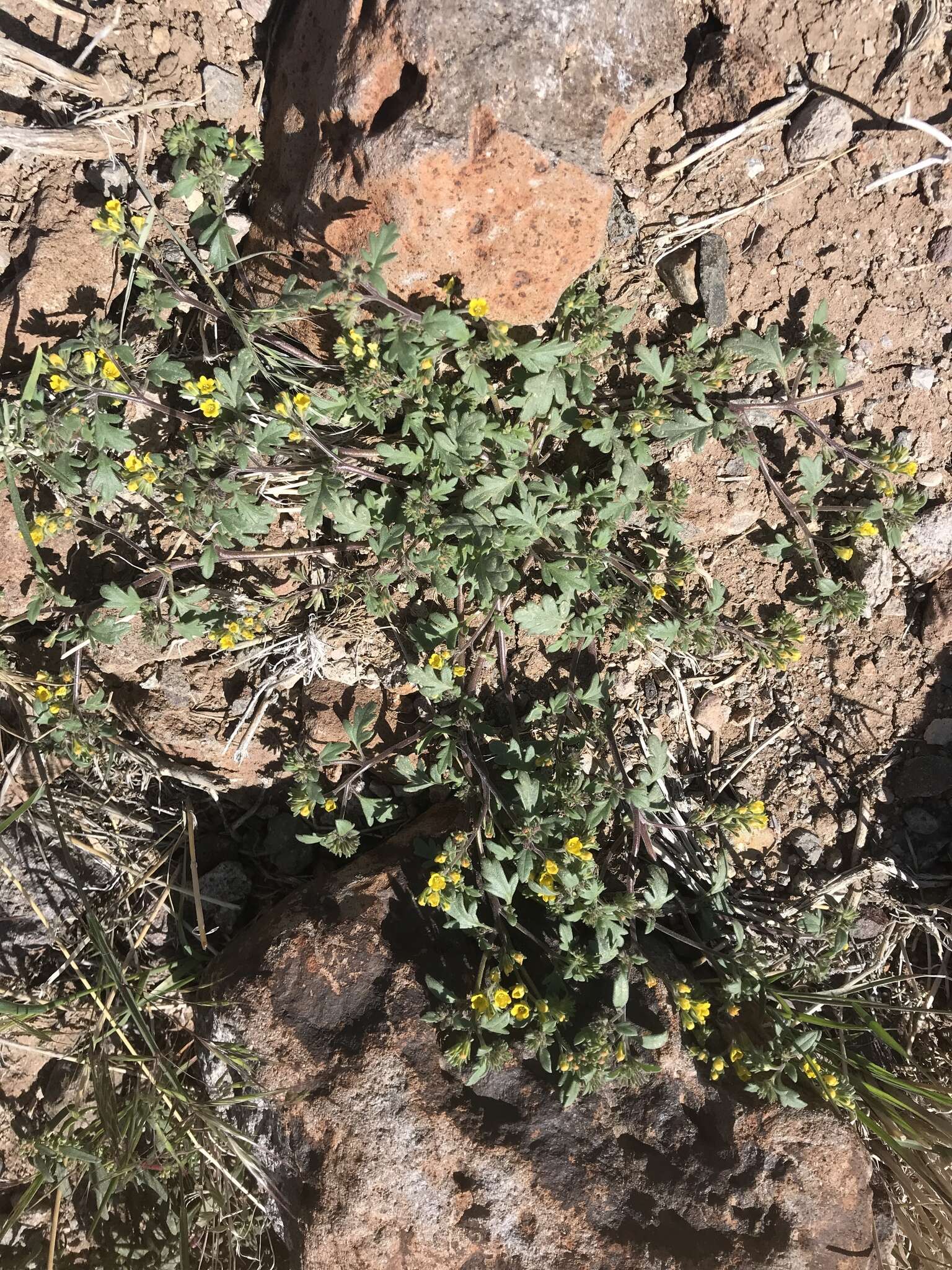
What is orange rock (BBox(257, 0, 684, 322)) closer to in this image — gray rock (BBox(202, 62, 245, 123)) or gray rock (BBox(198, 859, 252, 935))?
gray rock (BBox(202, 62, 245, 123))

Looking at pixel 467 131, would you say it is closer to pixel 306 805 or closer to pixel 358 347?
pixel 358 347

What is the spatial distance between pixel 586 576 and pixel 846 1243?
10.0ft

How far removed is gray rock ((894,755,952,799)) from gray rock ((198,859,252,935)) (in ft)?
11.5

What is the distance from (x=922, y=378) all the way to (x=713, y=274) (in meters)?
1.19

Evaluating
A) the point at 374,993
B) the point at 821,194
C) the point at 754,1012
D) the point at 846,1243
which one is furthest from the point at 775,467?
the point at 846,1243

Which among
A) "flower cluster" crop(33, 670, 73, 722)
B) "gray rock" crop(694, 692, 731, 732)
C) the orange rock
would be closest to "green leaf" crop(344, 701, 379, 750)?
"flower cluster" crop(33, 670, 73, 722)

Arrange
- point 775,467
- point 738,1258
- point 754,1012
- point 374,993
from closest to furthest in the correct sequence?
point 738,1258 < point 374,993 < point 754,1012 < point 775,467

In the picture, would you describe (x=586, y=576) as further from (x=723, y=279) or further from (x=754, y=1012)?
(x=754, y=1012)

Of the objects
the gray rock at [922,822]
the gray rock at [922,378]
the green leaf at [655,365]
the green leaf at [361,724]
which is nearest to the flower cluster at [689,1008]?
the gray rock at [922,822]

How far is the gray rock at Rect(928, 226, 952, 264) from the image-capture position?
4152 mm

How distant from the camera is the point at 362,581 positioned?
402 cm

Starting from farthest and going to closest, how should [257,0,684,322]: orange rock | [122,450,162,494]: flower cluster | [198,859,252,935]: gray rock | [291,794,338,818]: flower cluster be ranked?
1. [198,859,252,935]: gray rock
2. [291,794,338,818]: flower cluster
3. [122,450,162,494]: flower cluster
4. [257,0,684,322]: orange rock

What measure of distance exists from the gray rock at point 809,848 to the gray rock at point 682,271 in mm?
2817

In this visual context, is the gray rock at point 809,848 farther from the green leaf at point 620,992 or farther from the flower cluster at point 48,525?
the flower cluster at point 48,525
